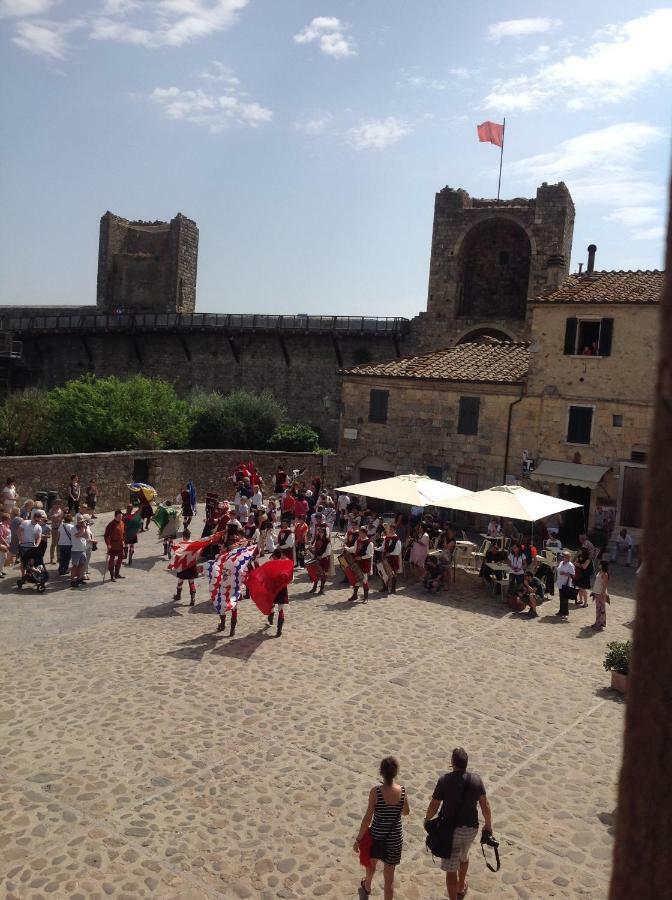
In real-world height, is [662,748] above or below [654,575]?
below

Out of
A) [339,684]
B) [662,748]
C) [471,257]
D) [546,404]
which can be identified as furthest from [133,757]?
[471,257]

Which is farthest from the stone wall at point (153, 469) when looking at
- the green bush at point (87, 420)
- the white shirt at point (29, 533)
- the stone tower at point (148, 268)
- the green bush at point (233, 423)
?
the stone tower at point (148, 268)

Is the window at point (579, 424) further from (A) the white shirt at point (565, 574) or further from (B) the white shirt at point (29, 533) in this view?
(B) the white shirt at point (29, 533)

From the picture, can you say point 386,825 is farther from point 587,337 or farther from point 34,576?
point 587,337

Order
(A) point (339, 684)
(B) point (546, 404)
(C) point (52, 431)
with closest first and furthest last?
(A) point (339, 684) → (B) point (546, 404) → (C) point (52, 431)

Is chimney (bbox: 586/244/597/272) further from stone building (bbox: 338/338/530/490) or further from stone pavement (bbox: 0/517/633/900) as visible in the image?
stone pavement (bbox: 0/517/633/900)

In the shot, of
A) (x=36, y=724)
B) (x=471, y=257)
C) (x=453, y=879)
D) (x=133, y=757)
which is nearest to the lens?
(x=453, y=879)

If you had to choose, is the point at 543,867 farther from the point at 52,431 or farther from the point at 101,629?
the point at 52,431

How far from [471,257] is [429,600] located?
29971mm

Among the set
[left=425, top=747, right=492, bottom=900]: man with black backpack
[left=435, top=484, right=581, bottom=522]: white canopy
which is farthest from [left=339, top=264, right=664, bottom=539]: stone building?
[left=425, top=747, right=492, bottom=900]: man with black backpack

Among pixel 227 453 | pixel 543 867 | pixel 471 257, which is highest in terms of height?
pixel 471 257

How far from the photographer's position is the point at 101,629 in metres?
11.6

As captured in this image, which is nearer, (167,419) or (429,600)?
(429,600)

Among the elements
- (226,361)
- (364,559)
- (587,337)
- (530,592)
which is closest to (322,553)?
(364,559)
